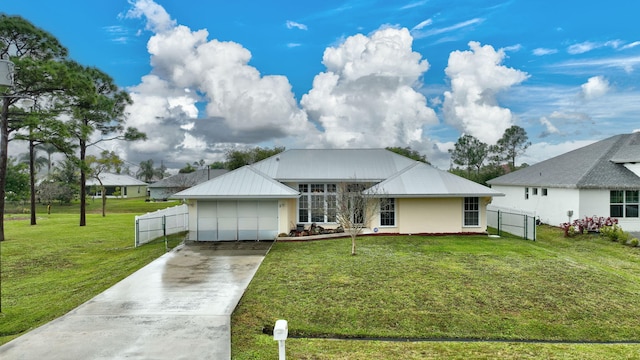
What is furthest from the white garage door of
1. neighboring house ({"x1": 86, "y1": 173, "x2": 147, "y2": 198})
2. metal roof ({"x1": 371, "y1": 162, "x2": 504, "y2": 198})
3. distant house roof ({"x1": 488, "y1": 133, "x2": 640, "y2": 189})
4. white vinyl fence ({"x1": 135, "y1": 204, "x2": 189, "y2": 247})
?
neighboring house ({"x1": 86, "y1": 173, "x2": 147, "y2": 198})

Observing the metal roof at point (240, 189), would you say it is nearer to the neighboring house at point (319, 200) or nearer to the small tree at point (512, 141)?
the neighboring house at point (319, 200)

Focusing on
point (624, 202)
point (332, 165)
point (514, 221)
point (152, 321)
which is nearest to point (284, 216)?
point (332, 165)

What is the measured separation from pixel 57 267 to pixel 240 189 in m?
7.79

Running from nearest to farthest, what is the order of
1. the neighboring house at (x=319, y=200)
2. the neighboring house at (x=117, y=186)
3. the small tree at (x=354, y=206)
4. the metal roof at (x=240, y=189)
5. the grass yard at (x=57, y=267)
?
1. the grass yard at (x=57, y=267)
2. the small tree at (x=354, y=206)
3. the metal roof at (x=240, y=189)
4. the neighboring house at (x=319, y=200)
5. the neighboring house at (x=117, y=186)

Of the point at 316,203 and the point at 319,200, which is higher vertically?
the point at 319,200

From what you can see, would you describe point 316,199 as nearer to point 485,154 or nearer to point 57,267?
point 57,267

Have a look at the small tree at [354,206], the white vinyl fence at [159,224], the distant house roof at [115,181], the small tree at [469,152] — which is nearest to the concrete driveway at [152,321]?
the small tree at [354,206]

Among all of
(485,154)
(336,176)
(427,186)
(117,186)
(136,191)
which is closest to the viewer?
(427,186)

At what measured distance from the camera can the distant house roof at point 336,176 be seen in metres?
17.5

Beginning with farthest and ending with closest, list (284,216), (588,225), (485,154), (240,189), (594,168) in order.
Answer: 1. (485,154)
2. (594,168)
3. (588,225)
4. (284,216)
5. (240,189)

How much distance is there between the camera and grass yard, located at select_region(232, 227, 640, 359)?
669cm

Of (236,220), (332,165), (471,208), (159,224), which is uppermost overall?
(332,165)

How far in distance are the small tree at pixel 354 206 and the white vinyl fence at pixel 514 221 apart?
7.52 m

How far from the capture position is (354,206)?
51.6 ft
